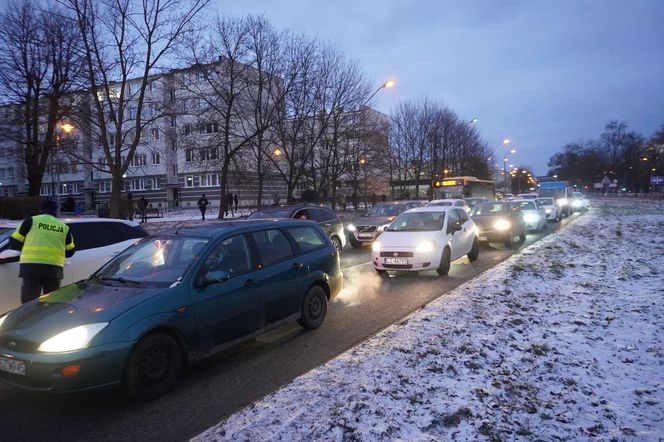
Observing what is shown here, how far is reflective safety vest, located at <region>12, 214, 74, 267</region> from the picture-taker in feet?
18.6

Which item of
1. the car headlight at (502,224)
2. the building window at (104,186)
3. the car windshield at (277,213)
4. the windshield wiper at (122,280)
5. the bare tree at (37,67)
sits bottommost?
the car headlight at (502,224)

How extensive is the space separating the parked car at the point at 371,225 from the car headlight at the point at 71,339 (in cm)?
1327

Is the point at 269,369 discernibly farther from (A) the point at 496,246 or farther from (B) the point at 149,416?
(A) the point at 496,246

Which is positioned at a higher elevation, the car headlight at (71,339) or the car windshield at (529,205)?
the car windshield at (529,205)

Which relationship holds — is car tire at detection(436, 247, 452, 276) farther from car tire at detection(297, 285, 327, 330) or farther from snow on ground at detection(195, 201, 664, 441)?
car tire at detection(297, 285, 327, 330)

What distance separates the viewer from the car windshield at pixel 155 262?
15.8 ft

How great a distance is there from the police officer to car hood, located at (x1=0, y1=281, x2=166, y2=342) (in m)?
1.15

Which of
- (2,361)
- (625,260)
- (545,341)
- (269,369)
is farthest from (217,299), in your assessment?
(625,260)

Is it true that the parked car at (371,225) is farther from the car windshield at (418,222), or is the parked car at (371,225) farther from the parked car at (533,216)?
the parked car at (533,216)

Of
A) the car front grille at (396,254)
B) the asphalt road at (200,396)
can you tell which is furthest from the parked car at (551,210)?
the asphalt road at (200,396)

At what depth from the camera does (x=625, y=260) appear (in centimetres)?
1117

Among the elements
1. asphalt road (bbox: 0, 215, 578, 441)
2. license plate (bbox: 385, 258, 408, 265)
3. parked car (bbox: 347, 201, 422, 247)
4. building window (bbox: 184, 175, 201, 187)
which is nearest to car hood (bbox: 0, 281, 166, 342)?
asphalt road (bbox: 0, 215, 578, 441)

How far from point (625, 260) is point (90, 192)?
7308 centimetres

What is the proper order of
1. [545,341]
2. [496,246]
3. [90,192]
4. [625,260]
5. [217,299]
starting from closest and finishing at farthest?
[217,299]
[545,341]
[625,260]
[496,246]
[90,192]
